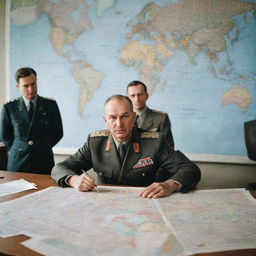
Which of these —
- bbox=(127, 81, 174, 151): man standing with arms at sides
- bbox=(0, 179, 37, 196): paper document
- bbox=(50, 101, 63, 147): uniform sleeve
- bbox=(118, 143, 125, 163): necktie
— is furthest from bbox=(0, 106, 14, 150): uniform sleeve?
bbox=(118, 143, 125, 163): necktie

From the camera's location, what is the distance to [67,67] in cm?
335

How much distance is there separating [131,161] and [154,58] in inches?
68.3

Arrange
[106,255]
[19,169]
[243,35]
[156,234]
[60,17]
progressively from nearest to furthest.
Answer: [106,255] → [156,234] → [19,169] → [243,35] → [60,17]

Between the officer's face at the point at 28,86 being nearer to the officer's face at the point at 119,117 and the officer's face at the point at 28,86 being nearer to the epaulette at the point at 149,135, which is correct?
the officer's face at the point at 119,117

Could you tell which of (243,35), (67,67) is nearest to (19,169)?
(67,67)

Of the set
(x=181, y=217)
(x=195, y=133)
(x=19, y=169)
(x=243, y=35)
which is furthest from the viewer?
(x=195, y=133)

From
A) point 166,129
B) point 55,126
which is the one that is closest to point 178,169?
point 166,129

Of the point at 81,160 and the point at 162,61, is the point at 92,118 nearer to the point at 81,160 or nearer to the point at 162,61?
the point at 162,61

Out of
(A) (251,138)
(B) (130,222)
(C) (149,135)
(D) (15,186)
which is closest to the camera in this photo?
(B) (130,222)

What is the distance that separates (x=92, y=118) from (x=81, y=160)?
65.6 inches

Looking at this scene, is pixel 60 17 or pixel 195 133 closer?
pixel 195 133

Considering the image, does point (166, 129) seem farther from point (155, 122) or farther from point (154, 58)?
point (154, 58)

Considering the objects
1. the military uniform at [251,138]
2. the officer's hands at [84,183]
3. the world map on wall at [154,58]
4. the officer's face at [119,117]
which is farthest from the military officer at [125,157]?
the world map on wall at [154,58]

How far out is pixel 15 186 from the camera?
1.44 meters
